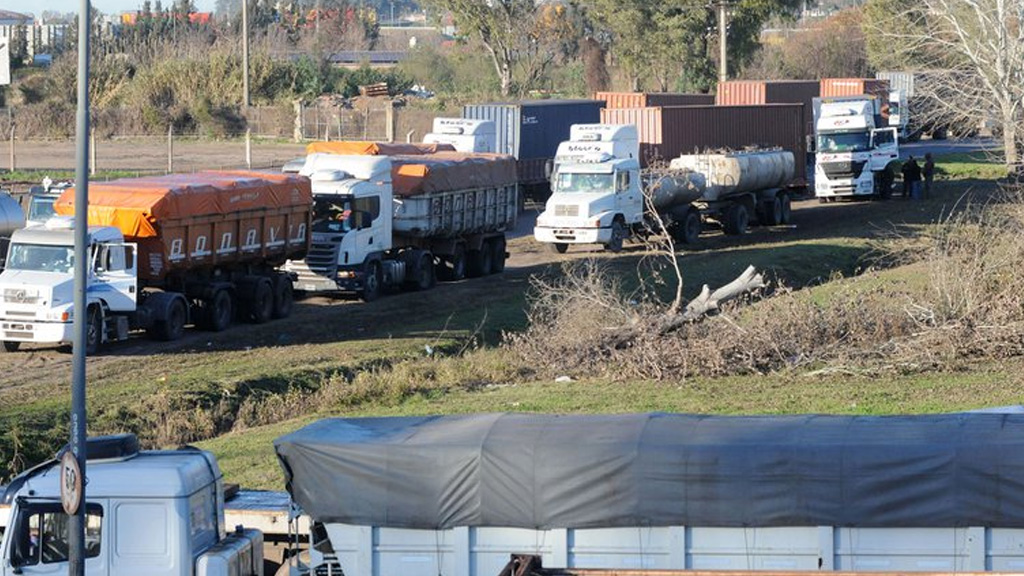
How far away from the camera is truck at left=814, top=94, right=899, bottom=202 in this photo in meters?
51.7

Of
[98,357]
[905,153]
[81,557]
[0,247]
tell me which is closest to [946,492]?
[81,557]

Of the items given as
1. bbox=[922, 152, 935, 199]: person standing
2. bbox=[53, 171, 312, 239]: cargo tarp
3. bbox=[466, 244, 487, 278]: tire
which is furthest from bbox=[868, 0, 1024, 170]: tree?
bbox=[922, 152, 935, 199]: person standing

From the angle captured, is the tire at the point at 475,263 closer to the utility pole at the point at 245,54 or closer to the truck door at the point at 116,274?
the truck door at the point at 116,274

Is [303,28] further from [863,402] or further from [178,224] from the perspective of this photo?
[863,402]

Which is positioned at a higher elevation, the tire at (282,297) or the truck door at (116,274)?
the truck door at (116,274)

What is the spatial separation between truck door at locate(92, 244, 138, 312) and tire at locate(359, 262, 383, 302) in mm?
7256

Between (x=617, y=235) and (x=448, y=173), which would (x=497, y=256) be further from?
(x=617, y=235)

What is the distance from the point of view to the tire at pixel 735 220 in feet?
147

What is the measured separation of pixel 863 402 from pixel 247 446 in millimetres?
8670

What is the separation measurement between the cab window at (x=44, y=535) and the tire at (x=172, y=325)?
16668 millimetres

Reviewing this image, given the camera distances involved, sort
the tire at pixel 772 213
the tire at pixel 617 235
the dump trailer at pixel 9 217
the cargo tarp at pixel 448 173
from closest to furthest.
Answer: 1. the dump trailer at pixel 9 217
2. the cargo tarp at pixel 448 173
3. the tire at pixel 617 235
4. the tire at pixel 772 213

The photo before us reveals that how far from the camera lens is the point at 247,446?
1953cm

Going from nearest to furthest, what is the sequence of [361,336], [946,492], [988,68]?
Answer: [946,492], [361,336], [988,68]

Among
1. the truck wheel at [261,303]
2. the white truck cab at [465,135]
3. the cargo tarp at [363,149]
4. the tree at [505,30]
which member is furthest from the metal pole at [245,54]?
the truck wheel at [261,303]
